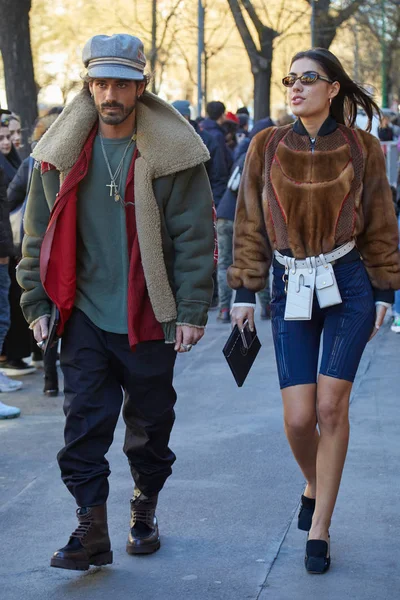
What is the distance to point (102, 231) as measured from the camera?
4.57 meters

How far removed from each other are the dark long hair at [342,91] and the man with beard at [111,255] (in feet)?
1.87

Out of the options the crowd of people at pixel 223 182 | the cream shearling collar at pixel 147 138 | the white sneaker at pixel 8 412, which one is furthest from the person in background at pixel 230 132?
the cream shearling collar at pixel 147 138

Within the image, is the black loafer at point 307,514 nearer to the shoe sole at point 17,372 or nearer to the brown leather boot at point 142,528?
the brown leather boot at point 142,528

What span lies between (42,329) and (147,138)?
0.87m

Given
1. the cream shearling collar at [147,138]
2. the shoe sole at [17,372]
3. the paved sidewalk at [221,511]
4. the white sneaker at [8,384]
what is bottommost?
the shoe sole at [17,372]

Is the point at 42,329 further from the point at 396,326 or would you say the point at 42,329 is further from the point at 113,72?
the point at 396,326

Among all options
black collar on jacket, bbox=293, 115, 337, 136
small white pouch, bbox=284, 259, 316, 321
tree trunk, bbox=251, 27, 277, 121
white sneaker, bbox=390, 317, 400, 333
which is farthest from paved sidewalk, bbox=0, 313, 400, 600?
tree trunk, bbox=251, 27, 277, 121

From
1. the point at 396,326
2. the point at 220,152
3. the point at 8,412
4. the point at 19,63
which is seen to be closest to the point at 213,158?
the point at 220,152

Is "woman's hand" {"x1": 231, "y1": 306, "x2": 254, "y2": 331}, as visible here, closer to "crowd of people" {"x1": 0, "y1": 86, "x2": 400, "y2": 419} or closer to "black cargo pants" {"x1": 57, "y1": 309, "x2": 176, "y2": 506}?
"black cargo pants" {"x1": 57, "y1": 309, "x2": 176, "y2": 506}

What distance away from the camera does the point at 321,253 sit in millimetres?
4527

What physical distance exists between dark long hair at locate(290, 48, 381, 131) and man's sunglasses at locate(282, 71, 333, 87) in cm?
5

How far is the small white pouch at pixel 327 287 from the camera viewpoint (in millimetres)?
4477

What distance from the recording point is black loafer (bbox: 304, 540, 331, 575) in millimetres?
4461

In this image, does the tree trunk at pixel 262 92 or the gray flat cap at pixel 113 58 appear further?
the tree trunk at pixel 262 92
